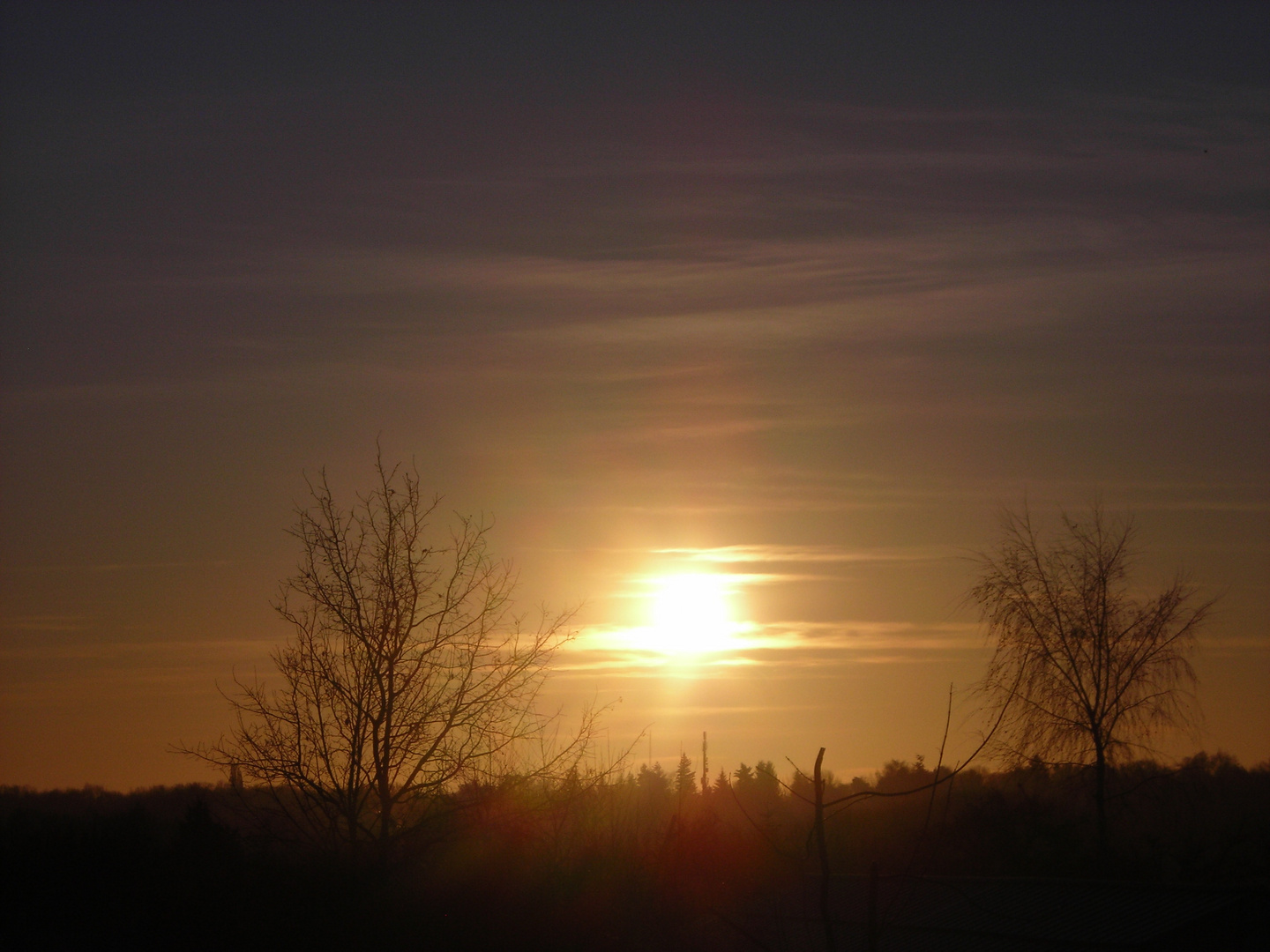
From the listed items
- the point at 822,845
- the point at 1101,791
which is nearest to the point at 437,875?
the point at 822,845

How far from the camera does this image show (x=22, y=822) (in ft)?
91.1

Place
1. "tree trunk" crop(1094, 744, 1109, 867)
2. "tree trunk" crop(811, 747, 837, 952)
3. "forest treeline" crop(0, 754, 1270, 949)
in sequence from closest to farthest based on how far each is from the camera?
1. "tree trunk" crop(811, 747, 837, 952)
2. "forest treeline" crop(0, 754, 1270, 949)
3. "tree trunk" crop(1094, 744, 1109, 867)

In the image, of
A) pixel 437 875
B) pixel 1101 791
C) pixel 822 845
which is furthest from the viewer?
pixel 1101 791

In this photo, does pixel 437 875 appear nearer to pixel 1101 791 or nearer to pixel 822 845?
pixel 822 845

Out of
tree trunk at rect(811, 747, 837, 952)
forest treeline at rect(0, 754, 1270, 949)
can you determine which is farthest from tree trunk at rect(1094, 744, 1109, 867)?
tree trunk at rect(811, 747, 837, 952)

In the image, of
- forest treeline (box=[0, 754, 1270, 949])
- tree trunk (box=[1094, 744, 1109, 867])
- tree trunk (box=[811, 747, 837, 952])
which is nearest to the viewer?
tree trunk (box=[811, 747, 837, 952])

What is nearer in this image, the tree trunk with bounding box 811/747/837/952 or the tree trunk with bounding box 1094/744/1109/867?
the tree trunk with bounding box 811/747/837/952

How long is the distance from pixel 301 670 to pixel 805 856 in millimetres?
12347

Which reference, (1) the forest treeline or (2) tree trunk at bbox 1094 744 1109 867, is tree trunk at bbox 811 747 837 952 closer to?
(1) the forest treeline

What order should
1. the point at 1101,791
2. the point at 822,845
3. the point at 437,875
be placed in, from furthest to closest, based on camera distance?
1. the point at 1101,791
2. the point at 437,875
3. the point at 822,845

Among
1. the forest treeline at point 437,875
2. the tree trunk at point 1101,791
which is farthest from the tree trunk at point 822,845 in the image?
the tree trunk at point 1101,791

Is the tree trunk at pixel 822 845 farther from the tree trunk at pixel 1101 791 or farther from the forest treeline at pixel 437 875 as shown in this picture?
the tree trunk at pixel 1101 791

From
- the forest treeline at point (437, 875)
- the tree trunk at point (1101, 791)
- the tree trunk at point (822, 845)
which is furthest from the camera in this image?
the tree trunk at point (1101, 791)

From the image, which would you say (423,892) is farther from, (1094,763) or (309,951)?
(1094,763)
